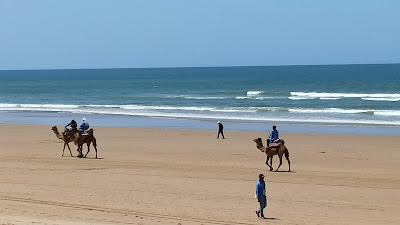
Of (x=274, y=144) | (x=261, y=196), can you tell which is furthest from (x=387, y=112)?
(x=261, y=196)

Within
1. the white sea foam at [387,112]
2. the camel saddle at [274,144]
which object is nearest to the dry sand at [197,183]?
the camel saddle at [274,144]

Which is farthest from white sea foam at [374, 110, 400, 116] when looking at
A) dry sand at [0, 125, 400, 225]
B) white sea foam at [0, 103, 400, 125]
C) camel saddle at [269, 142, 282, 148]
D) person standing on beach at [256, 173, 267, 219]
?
person standing on beach at [256, 173, 267, 219]

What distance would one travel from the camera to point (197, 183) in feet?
63.9

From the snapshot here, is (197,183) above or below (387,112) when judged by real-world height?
below

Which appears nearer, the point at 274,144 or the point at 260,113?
the point at 274,144

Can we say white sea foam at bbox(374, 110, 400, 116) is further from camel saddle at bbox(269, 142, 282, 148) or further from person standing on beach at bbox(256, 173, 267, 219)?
person standing on beach at bbox(256, 173, 267, 219)

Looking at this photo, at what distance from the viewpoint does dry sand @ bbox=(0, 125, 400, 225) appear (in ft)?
49.2

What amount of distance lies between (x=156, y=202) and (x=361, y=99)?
52.4 meters

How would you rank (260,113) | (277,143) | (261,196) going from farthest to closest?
(260,113) < (277,143) < (261,196)

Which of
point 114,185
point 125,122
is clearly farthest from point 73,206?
point 125,122

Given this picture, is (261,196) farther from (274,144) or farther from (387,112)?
(387,112)

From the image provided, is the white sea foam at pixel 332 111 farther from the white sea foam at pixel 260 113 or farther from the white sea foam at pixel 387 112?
the white sea foam at pixel 387 112

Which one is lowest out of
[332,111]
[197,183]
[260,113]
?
[197,183]

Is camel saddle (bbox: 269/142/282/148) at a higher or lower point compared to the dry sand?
higher
